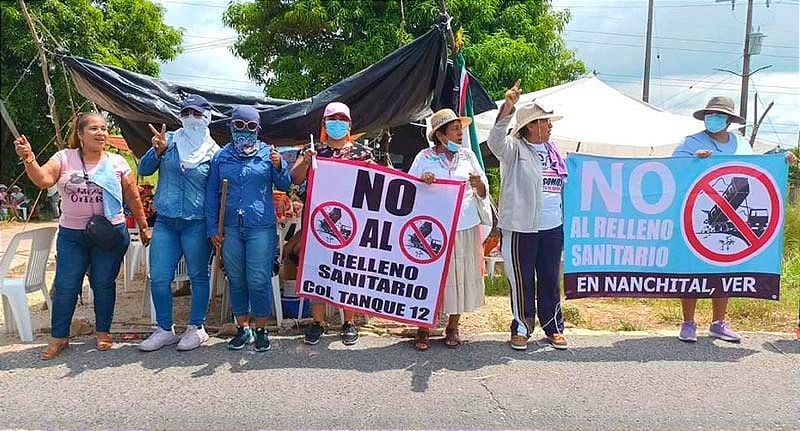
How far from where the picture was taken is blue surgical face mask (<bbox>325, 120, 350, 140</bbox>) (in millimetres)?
4617

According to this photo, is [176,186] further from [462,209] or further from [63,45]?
[63,45]

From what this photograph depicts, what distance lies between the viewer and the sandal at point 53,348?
A: 4.34 meters

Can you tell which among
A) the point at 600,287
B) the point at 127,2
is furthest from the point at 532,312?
the point at 127,2

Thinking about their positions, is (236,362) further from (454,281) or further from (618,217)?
(618,217)

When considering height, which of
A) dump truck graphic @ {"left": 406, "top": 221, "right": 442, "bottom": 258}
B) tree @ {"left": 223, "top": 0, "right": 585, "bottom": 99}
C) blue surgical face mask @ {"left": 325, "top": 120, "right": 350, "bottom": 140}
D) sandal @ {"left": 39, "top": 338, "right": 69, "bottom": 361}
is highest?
tree @ {"left": 223, "top": 0, "right": 585, "bottom": 99}

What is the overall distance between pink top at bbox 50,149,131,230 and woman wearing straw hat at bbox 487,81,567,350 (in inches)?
112

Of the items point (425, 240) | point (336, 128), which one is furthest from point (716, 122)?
point (336, 128)

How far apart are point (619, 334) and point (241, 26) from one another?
38.8 feet

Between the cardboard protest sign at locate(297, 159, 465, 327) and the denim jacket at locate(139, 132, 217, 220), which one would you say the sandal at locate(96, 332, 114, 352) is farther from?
the cardboard protest sign at locate(297, 159, 465, 327)

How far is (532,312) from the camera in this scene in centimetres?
480

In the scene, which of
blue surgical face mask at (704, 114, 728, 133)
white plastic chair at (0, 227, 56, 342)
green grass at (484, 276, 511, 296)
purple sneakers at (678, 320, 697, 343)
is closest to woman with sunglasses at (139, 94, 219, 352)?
white plastic chair at (0, 227, 56, 342)

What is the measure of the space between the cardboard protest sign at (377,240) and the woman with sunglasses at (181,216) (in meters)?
0.76

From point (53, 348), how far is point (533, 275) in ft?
11.7

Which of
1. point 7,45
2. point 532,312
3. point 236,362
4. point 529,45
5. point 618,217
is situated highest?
point 529,45
